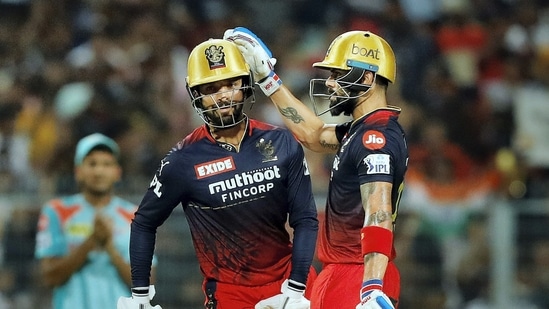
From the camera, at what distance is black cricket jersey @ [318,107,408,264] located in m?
6.98

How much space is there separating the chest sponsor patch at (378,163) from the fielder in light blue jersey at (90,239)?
9.28ft

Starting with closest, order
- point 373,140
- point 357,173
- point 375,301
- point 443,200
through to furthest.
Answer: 1. point 375,301
2. point 373,140
3. point 357,173
4. point 443,200

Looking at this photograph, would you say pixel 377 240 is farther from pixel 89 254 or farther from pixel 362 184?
pixel 89 254

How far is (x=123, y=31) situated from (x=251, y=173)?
7.04m

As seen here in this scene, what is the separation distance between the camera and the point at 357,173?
7180mm

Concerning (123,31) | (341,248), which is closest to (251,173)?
(341,248)

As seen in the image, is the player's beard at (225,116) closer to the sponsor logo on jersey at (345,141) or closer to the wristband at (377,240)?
the sponsor logo on jersey at (345,141)

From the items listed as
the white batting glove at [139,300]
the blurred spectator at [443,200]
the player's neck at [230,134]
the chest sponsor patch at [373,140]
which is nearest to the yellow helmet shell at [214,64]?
the player's neck at [230,134]

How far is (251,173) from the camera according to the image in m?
7.37

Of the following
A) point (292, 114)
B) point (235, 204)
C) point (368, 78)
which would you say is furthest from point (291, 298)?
point (292, 114)

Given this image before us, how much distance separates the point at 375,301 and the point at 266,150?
1.28 meters

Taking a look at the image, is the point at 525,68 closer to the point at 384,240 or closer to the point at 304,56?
the point at 304,56

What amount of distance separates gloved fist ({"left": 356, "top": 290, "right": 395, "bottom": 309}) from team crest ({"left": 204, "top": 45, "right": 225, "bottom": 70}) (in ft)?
5.38

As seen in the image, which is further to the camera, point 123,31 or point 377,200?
point 123,31
